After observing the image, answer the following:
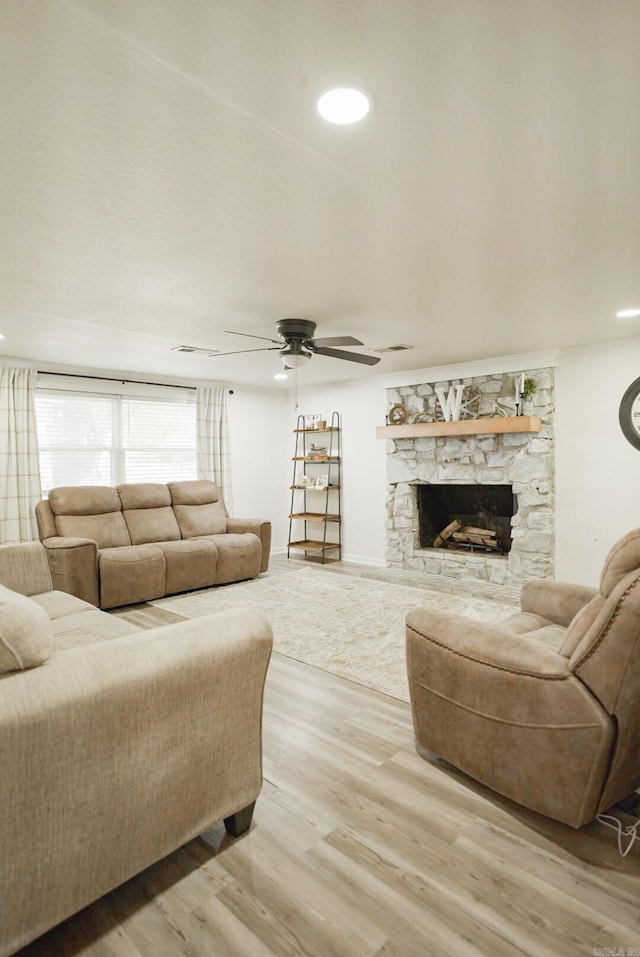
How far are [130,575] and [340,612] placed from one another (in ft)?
6.16

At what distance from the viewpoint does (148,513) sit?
5.44 m

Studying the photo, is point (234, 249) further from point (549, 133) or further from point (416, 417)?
point (416, 417)

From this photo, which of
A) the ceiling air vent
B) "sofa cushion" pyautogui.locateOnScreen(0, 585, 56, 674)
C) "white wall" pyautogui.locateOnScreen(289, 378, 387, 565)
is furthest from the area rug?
the ceiling air vent

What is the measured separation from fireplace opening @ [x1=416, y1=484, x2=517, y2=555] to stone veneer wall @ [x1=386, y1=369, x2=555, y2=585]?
172 millimetres

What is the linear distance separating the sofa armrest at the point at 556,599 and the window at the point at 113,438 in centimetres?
471

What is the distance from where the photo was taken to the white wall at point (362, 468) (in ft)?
21.1

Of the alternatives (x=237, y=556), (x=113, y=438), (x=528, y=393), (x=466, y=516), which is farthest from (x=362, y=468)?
(x=113, y=438)

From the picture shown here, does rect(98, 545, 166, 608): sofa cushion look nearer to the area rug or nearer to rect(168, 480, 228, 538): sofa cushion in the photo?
the area rug

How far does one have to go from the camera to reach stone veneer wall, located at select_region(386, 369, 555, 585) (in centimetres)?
495

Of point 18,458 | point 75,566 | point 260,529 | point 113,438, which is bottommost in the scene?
point 75,566

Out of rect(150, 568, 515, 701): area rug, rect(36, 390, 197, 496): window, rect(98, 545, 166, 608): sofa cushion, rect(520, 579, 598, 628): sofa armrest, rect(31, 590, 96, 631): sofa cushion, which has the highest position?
rect(36, 390, 197, 496): window

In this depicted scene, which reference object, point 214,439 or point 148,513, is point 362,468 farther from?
point 148,513

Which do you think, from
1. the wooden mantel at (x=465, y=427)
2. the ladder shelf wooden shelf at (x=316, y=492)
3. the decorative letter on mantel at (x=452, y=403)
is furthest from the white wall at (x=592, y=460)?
the ladder shelf wooden shelf at (x=316, y=492)

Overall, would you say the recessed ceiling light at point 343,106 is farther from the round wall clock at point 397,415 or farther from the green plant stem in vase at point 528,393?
the round wall clock at point 397,415
